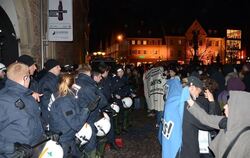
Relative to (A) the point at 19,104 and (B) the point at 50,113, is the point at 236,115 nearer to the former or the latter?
(A) the point at 19,104

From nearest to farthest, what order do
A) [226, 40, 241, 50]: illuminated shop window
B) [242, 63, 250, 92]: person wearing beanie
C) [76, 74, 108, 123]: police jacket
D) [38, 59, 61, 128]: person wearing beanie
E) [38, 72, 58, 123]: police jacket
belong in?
1. [76, 74, 108, 123]: police jacket
2. [38, 72, 58, 123]: police jacket
3. [38, 59, 61, 128]: person wearing beanie
4. [242, 63, 250, 92]: person wearing beanie
5. [226, 40, 241, 50]: illuminated shop window

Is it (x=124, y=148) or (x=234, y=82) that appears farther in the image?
(x=124, y=148)

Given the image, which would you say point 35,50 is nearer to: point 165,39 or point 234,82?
point 234,82

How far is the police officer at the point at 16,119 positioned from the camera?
14.8ft


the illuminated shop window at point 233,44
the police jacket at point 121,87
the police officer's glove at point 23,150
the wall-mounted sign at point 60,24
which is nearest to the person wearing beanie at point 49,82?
the police officer's glove at point 23,150

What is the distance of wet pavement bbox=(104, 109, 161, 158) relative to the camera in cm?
996

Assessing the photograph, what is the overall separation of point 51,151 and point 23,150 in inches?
15.6

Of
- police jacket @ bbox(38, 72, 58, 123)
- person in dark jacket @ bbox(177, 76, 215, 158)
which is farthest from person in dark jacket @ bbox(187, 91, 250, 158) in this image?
police jacket @ bbox(38, 72, 58, 123)

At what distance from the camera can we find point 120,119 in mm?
13078

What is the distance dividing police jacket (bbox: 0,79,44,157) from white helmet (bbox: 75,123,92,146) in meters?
1.55

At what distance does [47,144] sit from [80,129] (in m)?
1.27

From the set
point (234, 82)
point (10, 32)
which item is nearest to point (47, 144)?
point (234, 82)

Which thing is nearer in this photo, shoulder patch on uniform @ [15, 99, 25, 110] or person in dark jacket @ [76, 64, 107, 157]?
shoulder patch on uniform @ [15, 99, 25, 110]

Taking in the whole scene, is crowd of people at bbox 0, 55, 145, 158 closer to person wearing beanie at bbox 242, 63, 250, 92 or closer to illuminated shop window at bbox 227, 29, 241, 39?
person wearing beanie at bbox 242, 63, 250, 92
